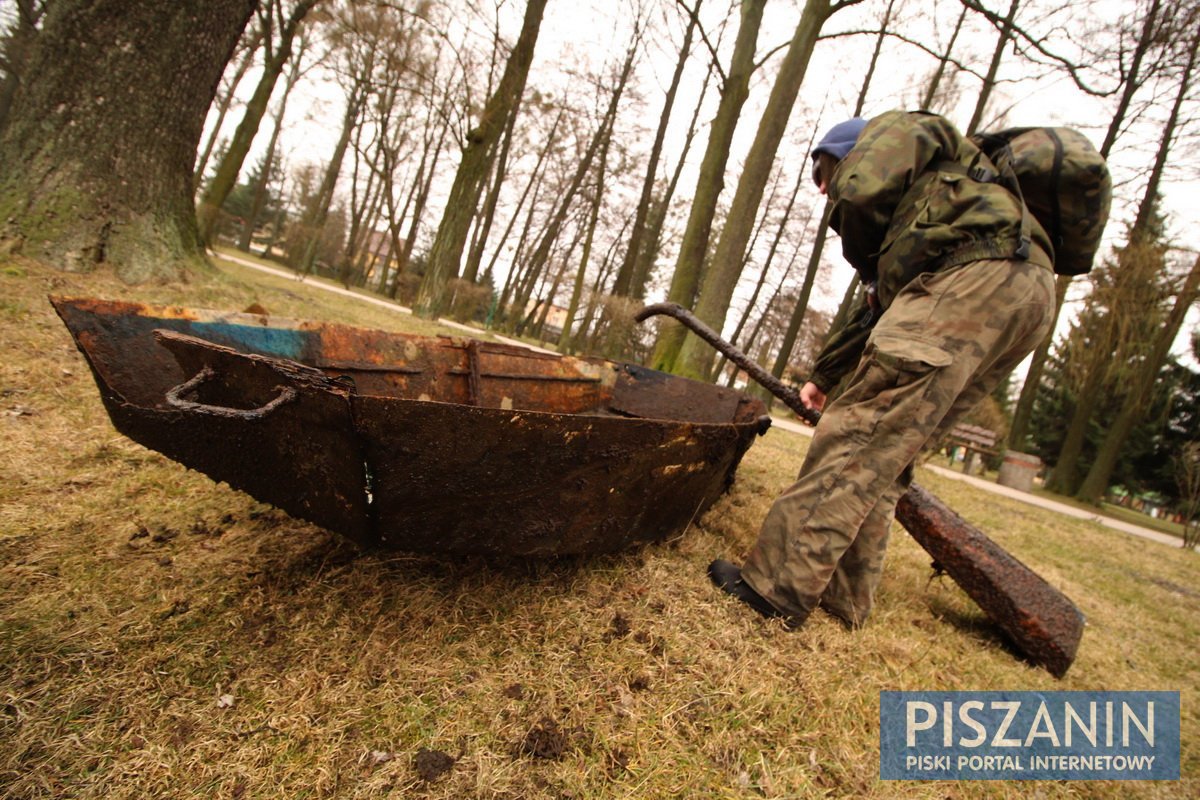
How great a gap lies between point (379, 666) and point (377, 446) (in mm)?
647

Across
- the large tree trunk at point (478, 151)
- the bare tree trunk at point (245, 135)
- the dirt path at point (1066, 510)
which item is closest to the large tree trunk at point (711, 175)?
the large tree trunk at point (478, 151)

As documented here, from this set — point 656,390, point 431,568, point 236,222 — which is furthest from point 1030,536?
point 236,222

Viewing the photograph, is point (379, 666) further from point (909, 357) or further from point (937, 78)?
point (937, 78)

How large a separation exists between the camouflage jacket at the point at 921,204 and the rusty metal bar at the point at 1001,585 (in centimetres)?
75

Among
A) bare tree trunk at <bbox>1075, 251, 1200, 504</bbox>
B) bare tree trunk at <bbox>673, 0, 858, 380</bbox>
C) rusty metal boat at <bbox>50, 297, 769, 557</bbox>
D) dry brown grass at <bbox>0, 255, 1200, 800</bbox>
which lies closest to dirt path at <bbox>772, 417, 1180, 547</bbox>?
bare tree trunk at <bbox>1075, 251, 1200, 504</bbox>

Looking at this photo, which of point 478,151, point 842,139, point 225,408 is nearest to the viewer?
point 225,408

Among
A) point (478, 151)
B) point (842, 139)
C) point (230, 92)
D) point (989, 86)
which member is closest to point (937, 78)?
point (989, 86)

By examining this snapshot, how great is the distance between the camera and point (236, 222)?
2964 centimetres

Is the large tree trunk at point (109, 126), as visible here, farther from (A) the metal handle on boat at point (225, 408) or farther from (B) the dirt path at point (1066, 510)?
(B) the dirt path at point (1066, 510)

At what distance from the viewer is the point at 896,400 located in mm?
1766

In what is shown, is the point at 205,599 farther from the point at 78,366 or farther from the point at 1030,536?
the point at 1030,536

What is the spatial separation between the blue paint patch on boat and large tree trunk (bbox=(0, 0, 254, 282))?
2.60m

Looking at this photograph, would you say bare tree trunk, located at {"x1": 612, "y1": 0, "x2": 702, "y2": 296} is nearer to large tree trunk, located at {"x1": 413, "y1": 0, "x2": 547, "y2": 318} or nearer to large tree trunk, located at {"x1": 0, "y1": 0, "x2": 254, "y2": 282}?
large tree trunk, located at {"x1": 413, "y1": 0, "x2": 547, "y2": 318}

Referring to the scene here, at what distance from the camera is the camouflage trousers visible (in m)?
1.72
